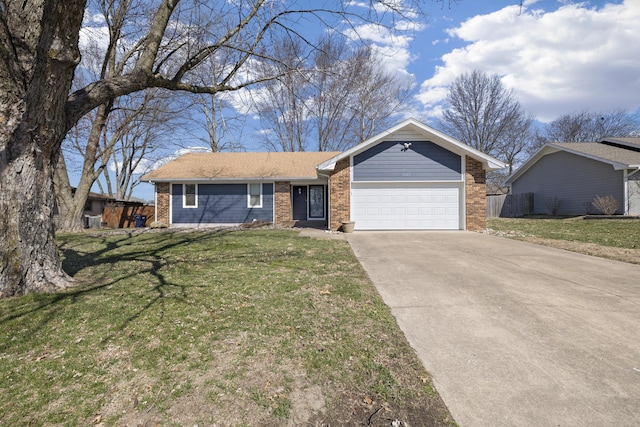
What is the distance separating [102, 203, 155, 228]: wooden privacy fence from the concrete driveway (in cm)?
1542

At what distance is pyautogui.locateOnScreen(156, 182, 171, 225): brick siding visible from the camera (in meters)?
15.7

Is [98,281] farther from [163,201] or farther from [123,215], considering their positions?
[123,215]

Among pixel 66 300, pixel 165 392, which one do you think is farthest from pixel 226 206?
pixel 165 392

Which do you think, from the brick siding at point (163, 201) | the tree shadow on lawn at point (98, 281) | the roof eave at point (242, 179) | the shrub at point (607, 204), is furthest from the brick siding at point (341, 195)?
the shrub at point (607, 204)

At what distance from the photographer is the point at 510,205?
2306 cm

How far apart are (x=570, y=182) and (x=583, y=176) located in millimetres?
1017

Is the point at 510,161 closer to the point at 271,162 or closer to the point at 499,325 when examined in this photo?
the point at 271,162

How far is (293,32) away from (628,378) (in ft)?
22.4

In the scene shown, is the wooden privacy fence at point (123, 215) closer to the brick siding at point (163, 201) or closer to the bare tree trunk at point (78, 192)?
the brick siding at point (163, 201)

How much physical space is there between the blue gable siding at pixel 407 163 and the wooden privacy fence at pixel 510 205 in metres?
13.5

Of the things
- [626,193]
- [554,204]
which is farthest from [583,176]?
[626,193]

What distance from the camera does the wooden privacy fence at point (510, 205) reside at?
22.4m

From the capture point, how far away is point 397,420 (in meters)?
2.03

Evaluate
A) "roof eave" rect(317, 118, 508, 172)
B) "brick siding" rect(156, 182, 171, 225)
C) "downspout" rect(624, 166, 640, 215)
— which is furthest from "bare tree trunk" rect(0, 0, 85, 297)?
"downspout" rect(624, 166, 640, 215)
